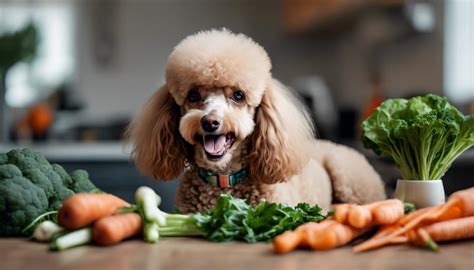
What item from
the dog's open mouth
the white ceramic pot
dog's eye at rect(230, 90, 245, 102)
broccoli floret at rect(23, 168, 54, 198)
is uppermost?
dog's eye at rect(230, 90, 245, 102)

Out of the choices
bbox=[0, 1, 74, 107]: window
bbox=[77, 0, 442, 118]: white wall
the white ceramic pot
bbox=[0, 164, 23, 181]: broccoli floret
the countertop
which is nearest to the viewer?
bbox=[0, 164, 23, 181]: broccoli floret

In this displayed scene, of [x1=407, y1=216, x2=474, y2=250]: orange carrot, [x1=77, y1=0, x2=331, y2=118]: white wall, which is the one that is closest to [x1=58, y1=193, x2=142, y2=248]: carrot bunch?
[x1=407, y1=216, x2=474, y2=250]: orange carrot

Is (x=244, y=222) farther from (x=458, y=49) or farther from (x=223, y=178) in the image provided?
(x=458, y=49)

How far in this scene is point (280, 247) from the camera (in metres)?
1.10

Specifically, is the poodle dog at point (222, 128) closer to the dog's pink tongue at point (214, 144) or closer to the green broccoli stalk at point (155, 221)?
the dog's pink tongue at point (214, 144)

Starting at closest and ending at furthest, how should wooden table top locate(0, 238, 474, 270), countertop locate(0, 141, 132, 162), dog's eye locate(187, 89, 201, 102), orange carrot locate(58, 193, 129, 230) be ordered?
1. wooden table top locate(0, 238, 474, 270)
2. orange carrot locate(58, 193, 129, 230)
3. dog's eye locate(187, 89, 201, 102)
4. countertop locate(0, 141, 132, 162)

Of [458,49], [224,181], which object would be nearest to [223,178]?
[224,181]

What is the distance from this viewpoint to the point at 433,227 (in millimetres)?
1178

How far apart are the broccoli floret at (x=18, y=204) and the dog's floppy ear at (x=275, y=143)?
1.66ft

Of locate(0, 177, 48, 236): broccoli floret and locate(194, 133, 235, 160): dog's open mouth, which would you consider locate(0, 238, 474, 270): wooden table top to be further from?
locate(194, 133, 235, 160): dog's open mouth

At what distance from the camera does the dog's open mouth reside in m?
1.43

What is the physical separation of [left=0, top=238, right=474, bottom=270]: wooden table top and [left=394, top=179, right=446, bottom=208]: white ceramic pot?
0.60ft

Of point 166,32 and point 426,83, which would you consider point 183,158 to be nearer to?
point 426,83

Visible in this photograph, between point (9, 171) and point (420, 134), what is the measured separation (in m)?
0.85
